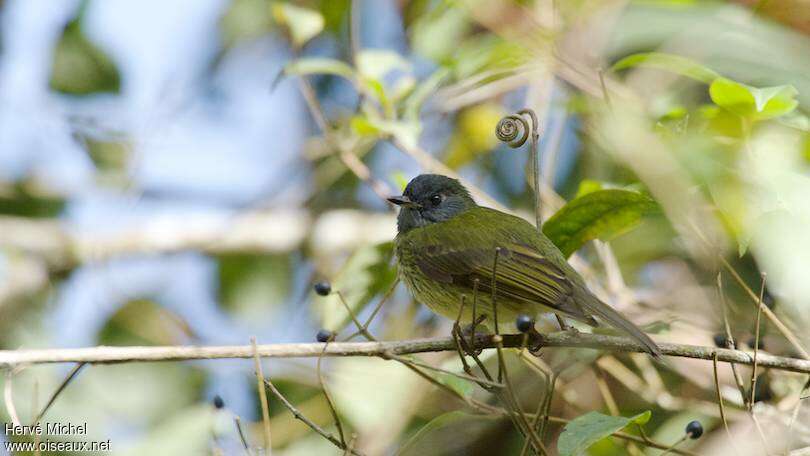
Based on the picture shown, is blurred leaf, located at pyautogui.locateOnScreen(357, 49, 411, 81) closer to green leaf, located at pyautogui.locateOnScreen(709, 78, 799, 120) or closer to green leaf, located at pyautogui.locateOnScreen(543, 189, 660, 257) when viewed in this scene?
green leaf, located at pyautogui.locateOnScreen(543, 189, 660, 257)

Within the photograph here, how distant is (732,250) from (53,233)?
339 cm

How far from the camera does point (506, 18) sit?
13.4ft

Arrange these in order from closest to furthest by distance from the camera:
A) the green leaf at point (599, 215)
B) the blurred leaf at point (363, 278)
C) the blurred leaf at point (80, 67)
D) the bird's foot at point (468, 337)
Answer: the bird's foot at point (468, 337) < the green leaf at point (599, 215) < the blurred leaf at point (363, 278) < the blurred leaf at point (80, 67)

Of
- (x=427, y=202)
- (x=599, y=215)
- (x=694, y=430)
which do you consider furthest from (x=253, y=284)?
(x=694, y=430)

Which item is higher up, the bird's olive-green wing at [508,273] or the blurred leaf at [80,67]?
the blurred leaf at [80,67]

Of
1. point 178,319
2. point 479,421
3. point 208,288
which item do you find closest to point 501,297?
point 479,421

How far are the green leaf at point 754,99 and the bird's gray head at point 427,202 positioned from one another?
4.27 feet

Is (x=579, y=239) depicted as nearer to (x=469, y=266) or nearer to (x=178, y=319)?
(x=469, y=266)

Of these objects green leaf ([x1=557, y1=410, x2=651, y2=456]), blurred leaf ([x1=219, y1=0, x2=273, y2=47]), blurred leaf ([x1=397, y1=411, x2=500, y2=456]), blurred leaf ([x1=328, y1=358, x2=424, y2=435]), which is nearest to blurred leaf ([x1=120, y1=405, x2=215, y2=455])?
blurred leaf ([x1=328, y1=358, x2=424, y2=435])

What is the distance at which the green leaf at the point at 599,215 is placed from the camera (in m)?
2.70

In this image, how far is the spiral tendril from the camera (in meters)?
A: 2.61

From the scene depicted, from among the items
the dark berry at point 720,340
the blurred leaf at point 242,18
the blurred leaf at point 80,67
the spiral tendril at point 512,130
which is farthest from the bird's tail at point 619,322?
the blurred leaf at point 242,18

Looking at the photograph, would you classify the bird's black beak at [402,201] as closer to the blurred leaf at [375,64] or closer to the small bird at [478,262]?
the small bird at [478,262]

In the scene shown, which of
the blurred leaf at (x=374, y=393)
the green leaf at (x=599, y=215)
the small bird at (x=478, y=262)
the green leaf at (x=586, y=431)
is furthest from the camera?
the blurred leaf at (x=374, y=393)
